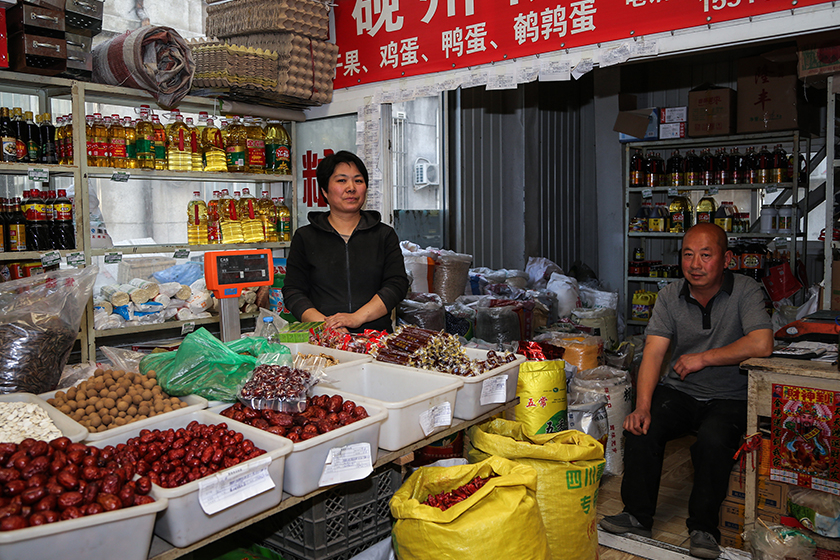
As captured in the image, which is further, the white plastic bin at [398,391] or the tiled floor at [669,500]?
the tiled floor at [669,500]

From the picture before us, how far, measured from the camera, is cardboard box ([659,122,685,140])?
5.84 m

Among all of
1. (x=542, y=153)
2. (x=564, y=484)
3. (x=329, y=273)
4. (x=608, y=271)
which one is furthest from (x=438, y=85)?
(x=608, y=271)

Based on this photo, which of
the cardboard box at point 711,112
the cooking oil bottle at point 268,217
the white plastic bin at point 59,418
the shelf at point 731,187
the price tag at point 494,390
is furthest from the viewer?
the cardboard box at point 711,112

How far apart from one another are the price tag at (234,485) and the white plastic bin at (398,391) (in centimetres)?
41

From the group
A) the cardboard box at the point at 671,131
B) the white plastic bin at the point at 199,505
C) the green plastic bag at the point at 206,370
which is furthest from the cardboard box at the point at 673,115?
the white plastic bin at the point at 199,505

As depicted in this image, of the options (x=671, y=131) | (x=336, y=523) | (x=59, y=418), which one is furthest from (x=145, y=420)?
(x=671, y=131)

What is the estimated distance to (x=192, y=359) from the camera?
5.78 ft

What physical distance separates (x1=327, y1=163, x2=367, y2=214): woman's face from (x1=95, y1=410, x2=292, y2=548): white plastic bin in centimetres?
149

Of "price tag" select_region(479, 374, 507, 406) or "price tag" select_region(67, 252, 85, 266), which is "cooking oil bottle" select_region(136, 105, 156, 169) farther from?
"price tag" select_region(479, 374, 507, 406)

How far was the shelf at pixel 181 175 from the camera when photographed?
3518 mm

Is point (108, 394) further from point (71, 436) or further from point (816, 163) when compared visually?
point (816, 163)

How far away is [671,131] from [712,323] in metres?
3.60

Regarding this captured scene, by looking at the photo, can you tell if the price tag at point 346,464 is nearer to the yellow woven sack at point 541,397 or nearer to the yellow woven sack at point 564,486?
the yellow woven sack at point 564,486

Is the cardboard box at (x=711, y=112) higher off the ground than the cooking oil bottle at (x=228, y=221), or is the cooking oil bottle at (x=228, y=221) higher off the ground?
the cardboard box at (x=711, y=112)
